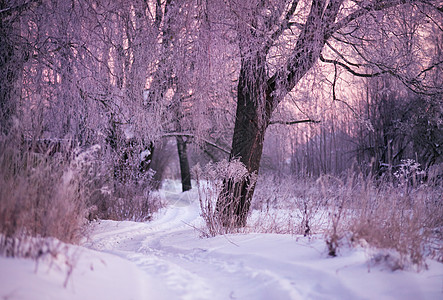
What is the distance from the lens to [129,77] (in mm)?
6770

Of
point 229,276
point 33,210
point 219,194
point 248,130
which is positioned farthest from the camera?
point 248,130

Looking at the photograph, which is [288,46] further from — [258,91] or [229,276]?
[229,276]

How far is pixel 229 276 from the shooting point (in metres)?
3.51

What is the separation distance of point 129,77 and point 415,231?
5371 mm

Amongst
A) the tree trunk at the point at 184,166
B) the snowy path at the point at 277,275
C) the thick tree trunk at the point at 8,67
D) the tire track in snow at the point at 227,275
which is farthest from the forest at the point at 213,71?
the tree trunk at the point at 184,166

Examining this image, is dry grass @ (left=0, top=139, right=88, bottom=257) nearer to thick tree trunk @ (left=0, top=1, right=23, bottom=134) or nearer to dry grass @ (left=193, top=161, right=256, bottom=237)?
thick tree trunk @ (left=0, top=1, right=23, bottom=134)

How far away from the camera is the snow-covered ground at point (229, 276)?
Result: 2.47m

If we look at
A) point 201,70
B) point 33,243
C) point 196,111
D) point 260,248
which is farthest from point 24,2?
point 260,248

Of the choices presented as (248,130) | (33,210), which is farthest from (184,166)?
(33,210)

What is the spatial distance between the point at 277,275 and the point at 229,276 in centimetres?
49

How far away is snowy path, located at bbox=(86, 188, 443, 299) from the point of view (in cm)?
291

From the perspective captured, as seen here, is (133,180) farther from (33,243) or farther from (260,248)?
(33,243)

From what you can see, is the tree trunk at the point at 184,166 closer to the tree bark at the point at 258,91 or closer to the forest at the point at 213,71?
the forest at the point at 213,71

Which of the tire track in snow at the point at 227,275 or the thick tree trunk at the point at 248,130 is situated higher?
the thick tree trunk at the point at 248,130
